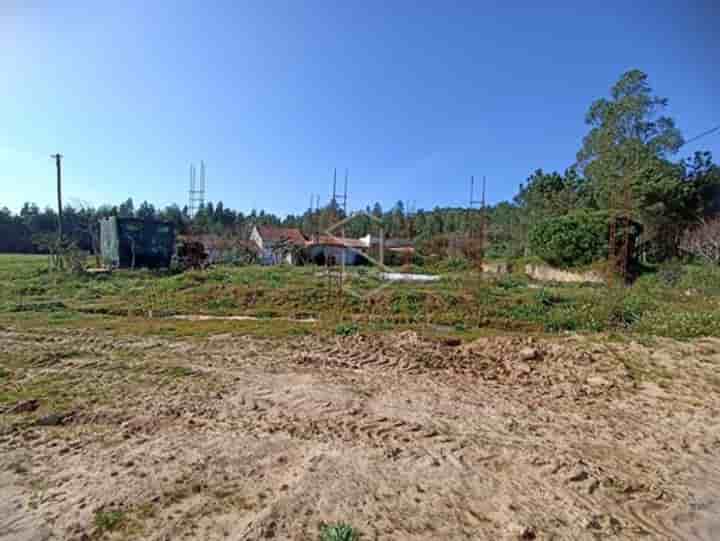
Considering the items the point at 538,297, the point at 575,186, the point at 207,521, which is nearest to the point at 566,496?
the point at 207,521

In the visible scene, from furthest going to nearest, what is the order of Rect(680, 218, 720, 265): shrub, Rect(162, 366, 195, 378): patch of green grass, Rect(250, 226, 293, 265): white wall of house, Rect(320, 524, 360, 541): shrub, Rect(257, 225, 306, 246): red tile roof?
Rect(257, 225, 306, 246): red tile roof
Rect(250, 226, 293, 265): white wall of house
Rect(680, 218, 720, 265): shrub
Rect(162, 366, 195, 378): patch of green grass
Rect(320, 524, 360, 541): shrub

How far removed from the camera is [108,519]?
7.86 ft

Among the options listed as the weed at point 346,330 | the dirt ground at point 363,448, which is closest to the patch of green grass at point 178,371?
the dirt ground at point 363,448

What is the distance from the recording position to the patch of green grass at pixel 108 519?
2330mm

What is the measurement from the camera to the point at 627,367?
5539mm

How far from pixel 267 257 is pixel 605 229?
22.6m

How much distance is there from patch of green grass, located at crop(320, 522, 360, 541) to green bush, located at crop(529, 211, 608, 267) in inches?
683

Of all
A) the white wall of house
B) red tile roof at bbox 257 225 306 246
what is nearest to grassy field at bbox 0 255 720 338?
the white wall of house

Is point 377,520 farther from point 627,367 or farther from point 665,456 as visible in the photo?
point 627,367

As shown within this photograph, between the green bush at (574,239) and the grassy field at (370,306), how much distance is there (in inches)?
105

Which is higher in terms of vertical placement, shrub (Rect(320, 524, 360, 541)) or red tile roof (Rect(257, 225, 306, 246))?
red tile roof (Rect(257, 225, 306, 246))

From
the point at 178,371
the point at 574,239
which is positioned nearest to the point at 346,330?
the point at 178,371

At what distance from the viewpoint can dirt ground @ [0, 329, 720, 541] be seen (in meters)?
2.46

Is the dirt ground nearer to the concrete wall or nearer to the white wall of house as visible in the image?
the concrete wall
